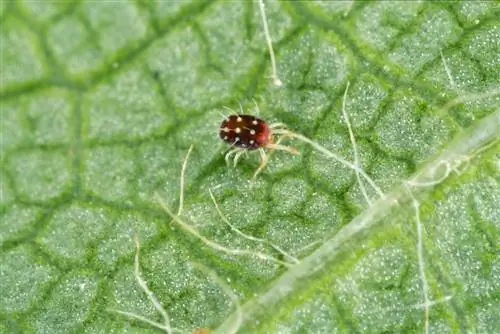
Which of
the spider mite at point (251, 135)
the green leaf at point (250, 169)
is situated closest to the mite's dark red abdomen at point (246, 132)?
the spider mite at point (251, 135)

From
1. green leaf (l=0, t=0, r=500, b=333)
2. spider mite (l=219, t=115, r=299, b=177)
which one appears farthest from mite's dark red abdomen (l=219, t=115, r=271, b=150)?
green leaf (l=0, t=0, r=500, b=333)

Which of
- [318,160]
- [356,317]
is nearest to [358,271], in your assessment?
[356,317]

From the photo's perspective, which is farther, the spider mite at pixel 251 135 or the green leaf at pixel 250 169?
the spider mite at pixel 251 135

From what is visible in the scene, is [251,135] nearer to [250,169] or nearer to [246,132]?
[246,132]

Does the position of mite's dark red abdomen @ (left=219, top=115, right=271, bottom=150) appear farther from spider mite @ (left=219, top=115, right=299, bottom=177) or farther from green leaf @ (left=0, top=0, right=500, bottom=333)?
green leaf @ (left=0, top=0, right=500, bottom=333)

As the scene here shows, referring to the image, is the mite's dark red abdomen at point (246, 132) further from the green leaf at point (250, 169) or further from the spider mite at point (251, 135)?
the green leaf at point (250, 169)

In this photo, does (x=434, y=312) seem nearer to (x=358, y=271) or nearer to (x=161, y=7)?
(x=358, y=271)

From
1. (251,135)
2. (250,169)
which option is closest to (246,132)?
(251,135)

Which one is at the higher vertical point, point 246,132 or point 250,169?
point 246,132
